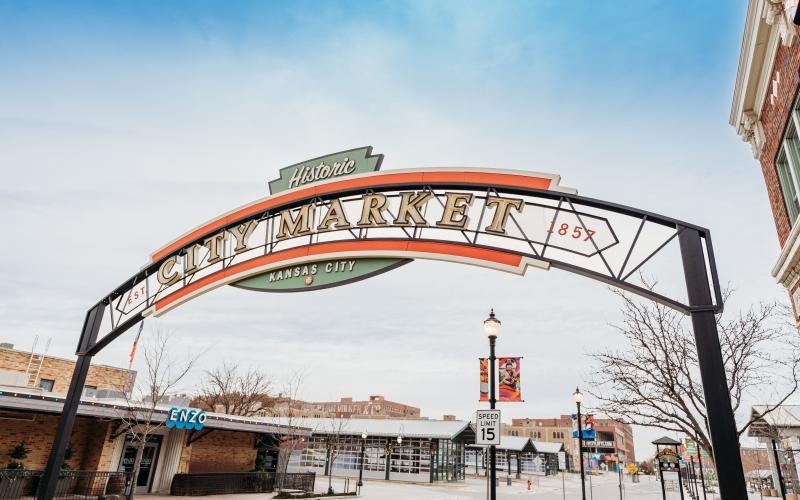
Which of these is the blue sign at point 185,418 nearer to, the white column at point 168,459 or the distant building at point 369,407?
the white column at point 168,459

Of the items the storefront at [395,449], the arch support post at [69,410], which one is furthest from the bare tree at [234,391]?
the arch support post at [69,410]

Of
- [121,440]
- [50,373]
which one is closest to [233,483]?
[121,440]

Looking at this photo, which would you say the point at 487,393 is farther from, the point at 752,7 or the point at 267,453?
the point at 267,453

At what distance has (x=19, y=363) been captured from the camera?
95.0 ft

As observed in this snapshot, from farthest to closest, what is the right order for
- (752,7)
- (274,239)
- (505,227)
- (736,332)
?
(736,332) → (274,239) → (752,7) → (505,227)

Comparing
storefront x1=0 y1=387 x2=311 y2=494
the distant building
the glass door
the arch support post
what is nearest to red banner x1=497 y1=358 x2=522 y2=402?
the arch support post

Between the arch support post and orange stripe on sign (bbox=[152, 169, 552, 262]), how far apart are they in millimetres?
2074

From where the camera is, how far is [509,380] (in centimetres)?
1097

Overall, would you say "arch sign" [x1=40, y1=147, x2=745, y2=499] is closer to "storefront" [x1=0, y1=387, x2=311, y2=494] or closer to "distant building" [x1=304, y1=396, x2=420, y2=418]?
"storefront" [x1=0, y1=387, x2=311, y2=494]

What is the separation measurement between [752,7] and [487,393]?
890 cm

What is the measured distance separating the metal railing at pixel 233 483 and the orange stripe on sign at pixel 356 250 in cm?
1645

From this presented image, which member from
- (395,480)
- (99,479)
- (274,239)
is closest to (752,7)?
(274,239)

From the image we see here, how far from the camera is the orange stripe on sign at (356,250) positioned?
25.3 ft

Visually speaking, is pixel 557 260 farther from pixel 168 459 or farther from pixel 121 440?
pixel 168 459
